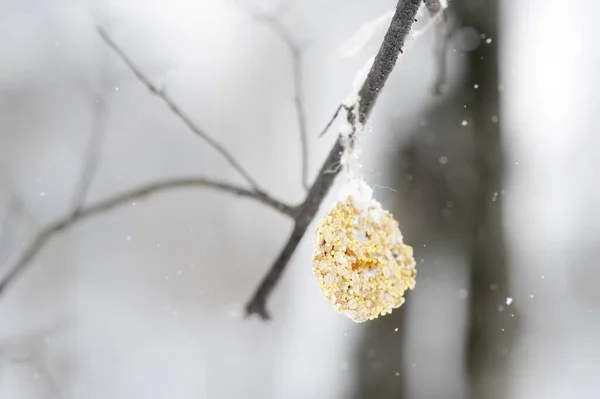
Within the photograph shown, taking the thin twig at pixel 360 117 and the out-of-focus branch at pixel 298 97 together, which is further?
the out-of-focus branch at pixel 298 97

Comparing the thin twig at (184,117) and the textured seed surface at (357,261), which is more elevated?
the textured seed surface at (357,261)

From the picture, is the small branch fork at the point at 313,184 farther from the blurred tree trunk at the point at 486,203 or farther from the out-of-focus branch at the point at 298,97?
the blurred tree trunk at the point at 486,203

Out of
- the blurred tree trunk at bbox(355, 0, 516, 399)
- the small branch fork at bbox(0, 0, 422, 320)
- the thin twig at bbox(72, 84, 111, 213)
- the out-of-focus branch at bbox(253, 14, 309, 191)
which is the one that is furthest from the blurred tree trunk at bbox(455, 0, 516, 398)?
the thin twig at bbox(72, 84, 111, 213)

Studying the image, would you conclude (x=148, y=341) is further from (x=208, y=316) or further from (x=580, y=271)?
(x=580, y=271)

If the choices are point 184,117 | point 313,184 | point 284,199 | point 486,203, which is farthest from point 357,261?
point 284,199

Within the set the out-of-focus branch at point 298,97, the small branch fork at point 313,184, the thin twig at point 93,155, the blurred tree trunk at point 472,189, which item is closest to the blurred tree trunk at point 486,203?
the blurred tree trunk at point 472,189

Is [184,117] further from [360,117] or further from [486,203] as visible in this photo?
[486,203]
